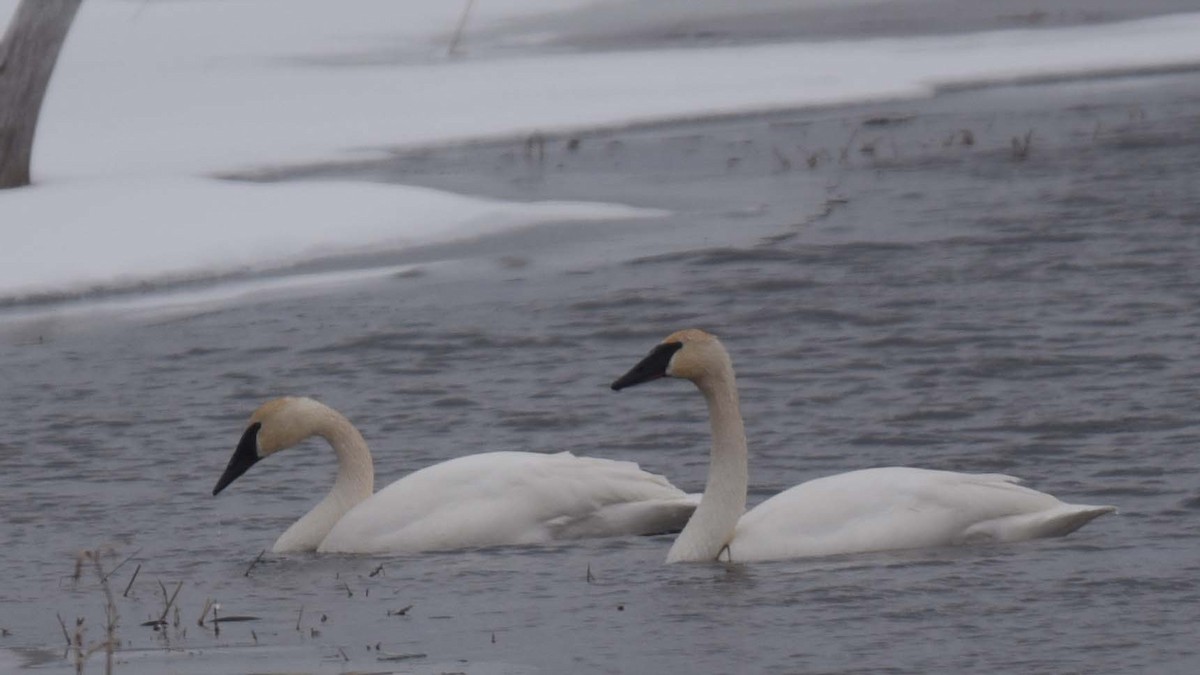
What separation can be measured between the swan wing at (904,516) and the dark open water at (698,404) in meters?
0.08

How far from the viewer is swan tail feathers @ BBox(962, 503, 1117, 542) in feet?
23.5

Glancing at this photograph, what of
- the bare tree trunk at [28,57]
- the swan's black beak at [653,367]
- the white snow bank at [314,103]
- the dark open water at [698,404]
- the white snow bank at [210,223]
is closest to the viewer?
the dark open water at [698,404]

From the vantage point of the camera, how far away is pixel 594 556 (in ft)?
24.9

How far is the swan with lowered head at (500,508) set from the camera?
7.83 metres

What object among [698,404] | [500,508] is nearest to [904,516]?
[500,508]

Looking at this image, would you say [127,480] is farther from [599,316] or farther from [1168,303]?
[1168,303]

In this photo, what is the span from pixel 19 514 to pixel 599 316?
3819 mm

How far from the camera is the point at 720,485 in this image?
743 cm

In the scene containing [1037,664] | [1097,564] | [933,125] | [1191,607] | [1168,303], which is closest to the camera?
[1037,664]

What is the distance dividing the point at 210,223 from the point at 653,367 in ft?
21.8

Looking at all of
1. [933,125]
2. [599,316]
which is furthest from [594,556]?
[933,125]

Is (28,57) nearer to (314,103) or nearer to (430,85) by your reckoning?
(314,103)

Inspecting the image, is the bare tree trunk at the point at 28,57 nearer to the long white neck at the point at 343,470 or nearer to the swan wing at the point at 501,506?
the long white neck at the point at 343,470

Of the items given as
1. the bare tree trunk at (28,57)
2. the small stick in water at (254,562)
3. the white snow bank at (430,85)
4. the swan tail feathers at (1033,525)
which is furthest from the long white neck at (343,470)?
the white snow bank at (430,85)
